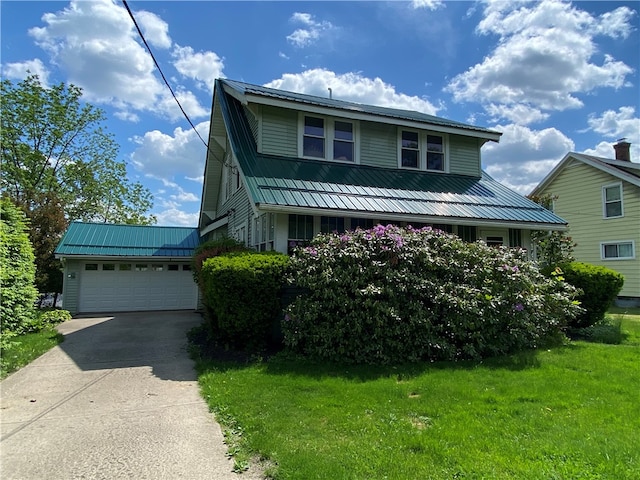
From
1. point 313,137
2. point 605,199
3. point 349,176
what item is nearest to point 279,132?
point 313,137

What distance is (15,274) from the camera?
8617mm

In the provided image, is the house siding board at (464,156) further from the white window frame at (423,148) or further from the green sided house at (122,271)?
the green sided house at (122,271)

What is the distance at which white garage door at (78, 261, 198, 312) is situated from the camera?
1540 cm

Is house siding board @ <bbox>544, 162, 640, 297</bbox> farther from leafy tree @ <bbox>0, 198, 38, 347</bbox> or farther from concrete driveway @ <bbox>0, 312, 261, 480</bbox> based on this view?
leafy tree @ <bbox>0, 198, 38, 347</bbox>

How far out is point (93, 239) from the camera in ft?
52.3

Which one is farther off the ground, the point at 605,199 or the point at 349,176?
the point at 605,199

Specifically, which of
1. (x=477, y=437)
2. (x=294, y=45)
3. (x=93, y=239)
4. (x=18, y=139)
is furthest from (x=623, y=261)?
(x=18, y=139)

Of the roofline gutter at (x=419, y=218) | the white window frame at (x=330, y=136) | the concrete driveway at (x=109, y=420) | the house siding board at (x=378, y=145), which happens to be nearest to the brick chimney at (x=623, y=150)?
the roofline gutter at (x=419, y=218)

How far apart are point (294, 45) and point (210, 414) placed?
9153mm

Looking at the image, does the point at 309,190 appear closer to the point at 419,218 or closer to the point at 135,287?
the point at 419,218

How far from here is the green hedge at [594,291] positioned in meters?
9.65

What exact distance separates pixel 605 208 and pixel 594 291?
1123 centimetres

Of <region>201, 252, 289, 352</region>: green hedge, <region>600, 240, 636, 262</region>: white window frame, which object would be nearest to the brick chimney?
<region>600, 240, 636, 262</region>: white window frame

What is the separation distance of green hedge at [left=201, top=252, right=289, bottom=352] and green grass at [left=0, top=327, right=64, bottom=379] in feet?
10.9
